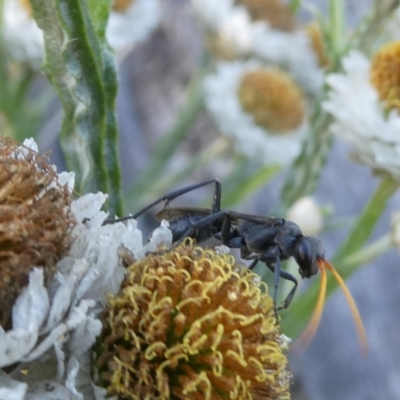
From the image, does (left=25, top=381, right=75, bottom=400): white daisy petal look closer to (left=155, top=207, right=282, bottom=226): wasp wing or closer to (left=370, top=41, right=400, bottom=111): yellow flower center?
→ (left=155, top=207, right=282, bottom=226): wasp wing

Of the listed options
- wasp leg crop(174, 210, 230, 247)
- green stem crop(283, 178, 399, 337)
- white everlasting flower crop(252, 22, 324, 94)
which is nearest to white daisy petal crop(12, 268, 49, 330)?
wasp leg crop(174, 210, 230, 247)

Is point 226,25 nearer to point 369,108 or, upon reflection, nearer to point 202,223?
point 369,108

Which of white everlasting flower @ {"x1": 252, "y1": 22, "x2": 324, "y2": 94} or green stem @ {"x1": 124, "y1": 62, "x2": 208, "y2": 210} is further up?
white everlasting flower @ {"x1": 252, "y1": 22, "x2": 324, "y2": 94}

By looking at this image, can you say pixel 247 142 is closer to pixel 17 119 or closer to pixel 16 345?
pixel 17 119

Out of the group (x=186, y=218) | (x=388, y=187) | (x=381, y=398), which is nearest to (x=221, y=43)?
(x=388, y=187)

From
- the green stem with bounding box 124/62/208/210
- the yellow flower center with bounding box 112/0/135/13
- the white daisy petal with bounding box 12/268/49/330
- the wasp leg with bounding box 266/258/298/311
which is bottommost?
the green stem with bounding box 124/62/208/210

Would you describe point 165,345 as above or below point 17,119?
above

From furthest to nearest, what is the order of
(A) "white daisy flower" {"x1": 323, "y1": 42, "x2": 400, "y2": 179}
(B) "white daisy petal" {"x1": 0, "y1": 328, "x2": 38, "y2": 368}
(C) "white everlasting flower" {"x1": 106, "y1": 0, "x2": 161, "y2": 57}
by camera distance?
(C) "white everlasting flower" {"x1": 106, "y1": 0, "x2": 161, "y2": 57}
(A) "white daisy flower" {"x1": 323, "y1": 42, "x2": 400, "y2": 179}
(B) "white daisy petal" {"x1": 0, "y1": 328, "x2": 38, "y2": 368}
